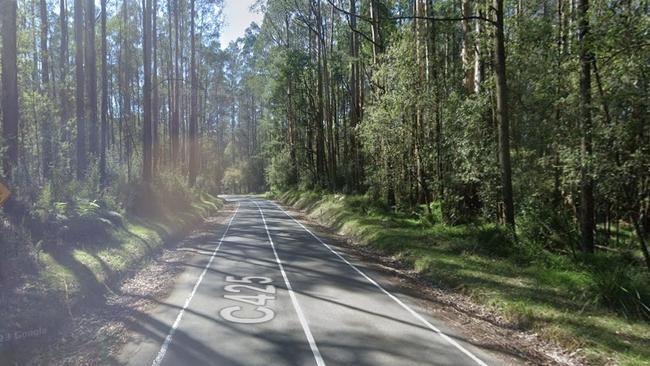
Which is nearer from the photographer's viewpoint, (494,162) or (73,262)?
(73,262)

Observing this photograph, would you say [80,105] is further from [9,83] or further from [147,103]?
[9,83]

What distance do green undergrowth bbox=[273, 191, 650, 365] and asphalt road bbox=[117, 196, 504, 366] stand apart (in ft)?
4.70

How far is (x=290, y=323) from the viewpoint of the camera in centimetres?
700

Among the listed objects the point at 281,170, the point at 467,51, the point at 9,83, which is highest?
the point at 467,51

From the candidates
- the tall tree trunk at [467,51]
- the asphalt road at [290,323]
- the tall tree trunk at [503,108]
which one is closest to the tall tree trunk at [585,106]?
the tall tree trunk at [503,108]

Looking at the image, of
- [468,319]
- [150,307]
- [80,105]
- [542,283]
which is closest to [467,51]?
[542,283]

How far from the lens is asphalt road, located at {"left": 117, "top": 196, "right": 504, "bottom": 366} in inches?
226

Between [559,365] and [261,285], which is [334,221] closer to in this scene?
[261,285]

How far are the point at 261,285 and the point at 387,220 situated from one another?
→ 1017cm

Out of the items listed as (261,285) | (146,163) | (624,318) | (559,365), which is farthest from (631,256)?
(146,163)

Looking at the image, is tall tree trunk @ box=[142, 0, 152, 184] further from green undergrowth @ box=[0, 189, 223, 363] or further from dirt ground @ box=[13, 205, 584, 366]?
dirt ground @ box=[13, 205, 584, 366]

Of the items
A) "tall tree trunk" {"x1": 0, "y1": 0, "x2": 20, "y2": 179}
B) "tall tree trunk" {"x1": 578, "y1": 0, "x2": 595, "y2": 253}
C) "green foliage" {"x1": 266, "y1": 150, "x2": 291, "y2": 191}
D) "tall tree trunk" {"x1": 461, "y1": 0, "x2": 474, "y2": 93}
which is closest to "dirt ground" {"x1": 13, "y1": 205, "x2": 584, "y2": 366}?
"tall tree trunk" {"x1": 578, "y1": 0, "x2": 595, "y2": 253}

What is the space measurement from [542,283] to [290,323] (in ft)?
17.6

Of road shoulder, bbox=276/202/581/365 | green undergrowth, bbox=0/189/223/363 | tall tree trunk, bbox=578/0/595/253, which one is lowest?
road shoulder, bbox=276/202/581/365
